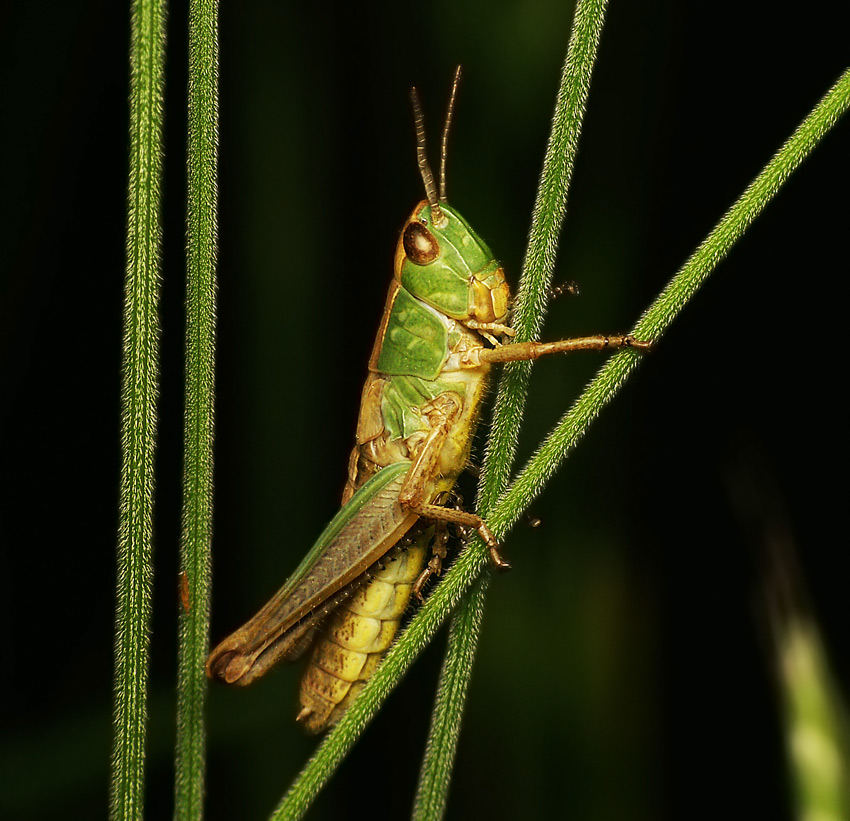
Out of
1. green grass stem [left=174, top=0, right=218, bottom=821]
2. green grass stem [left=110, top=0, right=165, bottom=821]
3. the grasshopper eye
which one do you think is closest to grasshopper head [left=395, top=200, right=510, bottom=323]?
the grasshopper eye

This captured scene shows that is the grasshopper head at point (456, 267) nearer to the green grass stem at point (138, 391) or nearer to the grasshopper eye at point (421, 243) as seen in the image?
the grasshopper eye at point (421, 243)

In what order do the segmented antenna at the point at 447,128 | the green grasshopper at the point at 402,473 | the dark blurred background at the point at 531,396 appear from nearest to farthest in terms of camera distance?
the segmented antenna at the point at 447,128 → the green grasshopper at the point at 402,473 → the dark blurred background at the point at 531,396

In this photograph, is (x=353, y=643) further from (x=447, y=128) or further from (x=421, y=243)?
(x=447, y=128)

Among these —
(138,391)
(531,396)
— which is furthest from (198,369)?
(531,396)

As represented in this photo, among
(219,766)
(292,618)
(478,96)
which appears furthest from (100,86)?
(219,766)

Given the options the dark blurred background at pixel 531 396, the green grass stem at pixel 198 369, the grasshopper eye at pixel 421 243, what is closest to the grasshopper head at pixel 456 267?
the grasshopper eye at pixel 421 243

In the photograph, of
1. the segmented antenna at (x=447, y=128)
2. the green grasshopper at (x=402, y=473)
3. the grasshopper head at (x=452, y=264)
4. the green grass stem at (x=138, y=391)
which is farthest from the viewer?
the grasshopper head at (x=452, y=264)

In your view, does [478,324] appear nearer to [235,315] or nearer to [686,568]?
[235,315]

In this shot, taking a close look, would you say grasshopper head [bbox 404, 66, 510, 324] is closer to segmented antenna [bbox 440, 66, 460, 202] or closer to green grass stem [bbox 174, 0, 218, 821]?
segmented antenna [bbox 440, 66, 460, 202]
